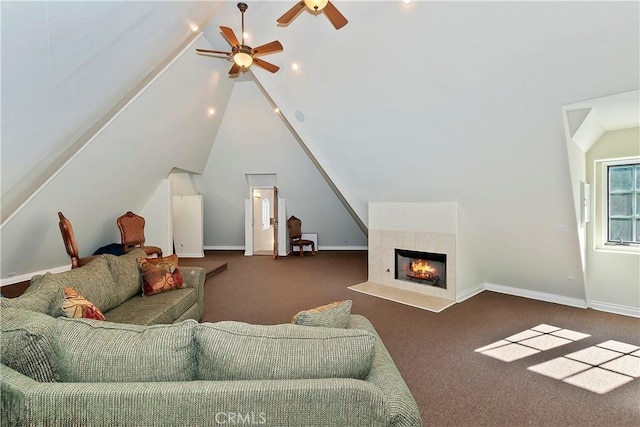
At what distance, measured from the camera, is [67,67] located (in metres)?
2.26

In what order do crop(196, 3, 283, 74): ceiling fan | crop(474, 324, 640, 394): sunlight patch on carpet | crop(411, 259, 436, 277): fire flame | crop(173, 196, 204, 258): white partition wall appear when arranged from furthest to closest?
crop(173, 196, 204, 258): white partition wall
crop(411, 259, 436, 277): fire flame
crop(196, 3, 283, 74): ceiling fan
crop(474, 324, 640, 394): sunlight patch on carpet

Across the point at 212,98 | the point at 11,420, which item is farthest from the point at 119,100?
the point at 11,420

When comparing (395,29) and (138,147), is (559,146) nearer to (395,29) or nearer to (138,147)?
(395,29)

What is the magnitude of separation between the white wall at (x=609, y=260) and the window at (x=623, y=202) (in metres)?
0.13

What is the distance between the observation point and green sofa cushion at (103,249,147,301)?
9.35ft

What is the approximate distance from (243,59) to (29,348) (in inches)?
129

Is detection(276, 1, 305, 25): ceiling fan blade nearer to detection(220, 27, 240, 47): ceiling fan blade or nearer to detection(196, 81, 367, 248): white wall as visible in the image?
detection(220, 27, 240, 47): ceiling fan blade

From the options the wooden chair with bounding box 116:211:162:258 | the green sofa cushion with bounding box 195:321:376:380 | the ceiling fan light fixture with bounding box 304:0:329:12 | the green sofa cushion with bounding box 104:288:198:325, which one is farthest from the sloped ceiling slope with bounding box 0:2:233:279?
the green sofa cushion with bounding box 195:321:376:380

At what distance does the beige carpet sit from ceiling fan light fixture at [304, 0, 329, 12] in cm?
368

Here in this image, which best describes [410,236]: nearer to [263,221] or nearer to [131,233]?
[131,233]

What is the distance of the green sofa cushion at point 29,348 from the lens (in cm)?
115

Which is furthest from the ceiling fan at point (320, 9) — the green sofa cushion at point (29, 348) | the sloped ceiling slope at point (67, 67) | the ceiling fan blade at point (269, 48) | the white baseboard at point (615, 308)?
the white baseboard at point (615, 308)

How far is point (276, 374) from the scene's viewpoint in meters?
1.12

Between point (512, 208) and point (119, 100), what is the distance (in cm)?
515
